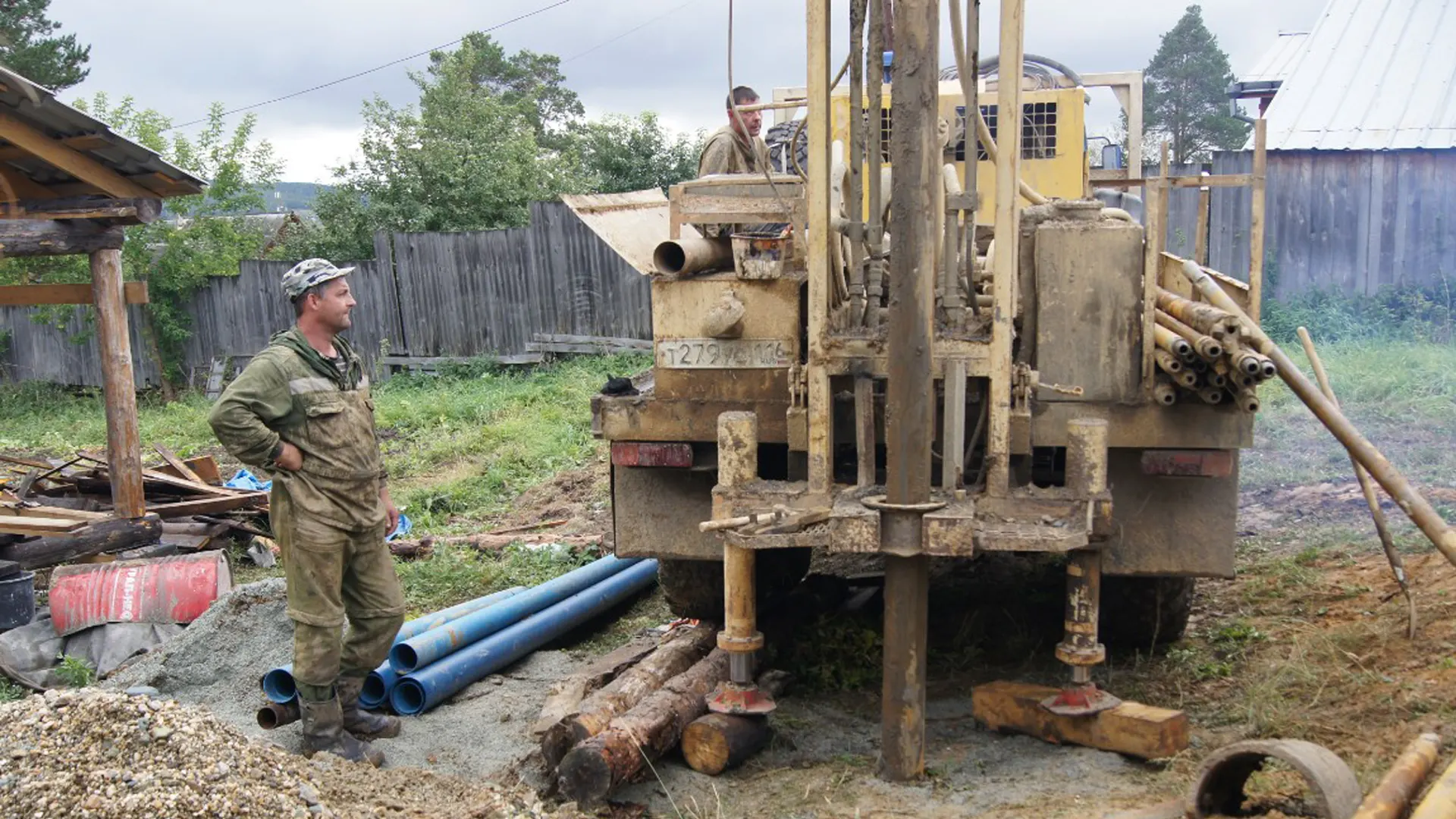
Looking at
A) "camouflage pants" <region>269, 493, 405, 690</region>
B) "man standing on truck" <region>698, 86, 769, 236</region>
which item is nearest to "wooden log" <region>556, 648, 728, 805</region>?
"camouflage pants" <region>269, 493, 405, 690</region>

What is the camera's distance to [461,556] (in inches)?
314

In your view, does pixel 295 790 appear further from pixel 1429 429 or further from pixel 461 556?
pixel 1429 429

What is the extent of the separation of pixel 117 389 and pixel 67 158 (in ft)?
4.74

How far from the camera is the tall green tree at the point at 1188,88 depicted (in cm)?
3941

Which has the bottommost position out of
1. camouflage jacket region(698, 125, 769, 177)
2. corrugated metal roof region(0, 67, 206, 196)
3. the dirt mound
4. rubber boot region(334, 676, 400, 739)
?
the dirt mound

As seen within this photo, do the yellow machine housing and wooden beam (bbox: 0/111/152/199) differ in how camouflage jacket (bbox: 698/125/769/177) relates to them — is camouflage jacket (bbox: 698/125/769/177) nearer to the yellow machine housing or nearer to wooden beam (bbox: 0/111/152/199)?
the yellow machine housing

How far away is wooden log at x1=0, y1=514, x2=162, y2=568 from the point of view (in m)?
7.50

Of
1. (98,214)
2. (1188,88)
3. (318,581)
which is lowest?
(318,581)

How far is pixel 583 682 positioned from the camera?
16.7 feet

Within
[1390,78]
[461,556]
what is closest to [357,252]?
[461,556]

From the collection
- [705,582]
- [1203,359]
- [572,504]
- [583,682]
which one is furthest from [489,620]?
[572,504]

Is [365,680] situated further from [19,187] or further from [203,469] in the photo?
[203,469]

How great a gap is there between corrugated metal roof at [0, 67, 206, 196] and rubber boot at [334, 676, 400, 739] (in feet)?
13.9

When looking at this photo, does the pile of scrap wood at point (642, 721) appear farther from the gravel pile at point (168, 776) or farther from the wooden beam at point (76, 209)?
the wooden beam at point (76, 209)
